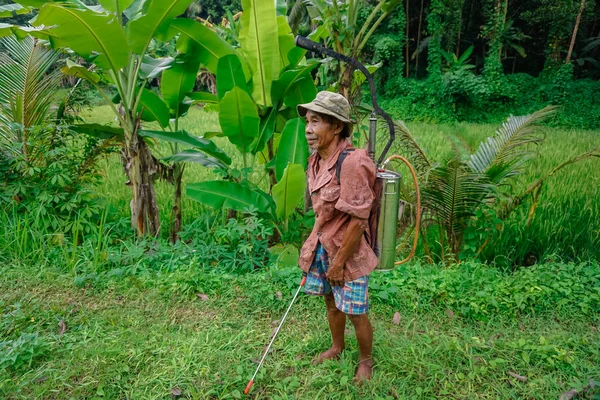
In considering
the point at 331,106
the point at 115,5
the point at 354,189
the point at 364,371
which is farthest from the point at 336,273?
the point at 115,5

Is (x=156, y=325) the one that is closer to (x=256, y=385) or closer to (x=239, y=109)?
(x=256, y=385)

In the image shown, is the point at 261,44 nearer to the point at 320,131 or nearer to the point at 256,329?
the point at 320,131

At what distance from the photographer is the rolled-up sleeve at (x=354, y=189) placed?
1.89 metres

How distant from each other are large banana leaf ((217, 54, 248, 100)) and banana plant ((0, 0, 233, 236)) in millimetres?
264

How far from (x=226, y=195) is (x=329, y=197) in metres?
1.65

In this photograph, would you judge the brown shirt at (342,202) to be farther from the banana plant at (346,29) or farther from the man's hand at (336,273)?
the banana plant at (346,29)

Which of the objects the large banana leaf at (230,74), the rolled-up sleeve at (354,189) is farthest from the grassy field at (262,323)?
the large banana leaf at (230,74)

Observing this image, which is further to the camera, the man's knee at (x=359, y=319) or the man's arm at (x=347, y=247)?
the man's knee at (x=359, y=319)

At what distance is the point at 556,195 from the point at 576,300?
179 cm

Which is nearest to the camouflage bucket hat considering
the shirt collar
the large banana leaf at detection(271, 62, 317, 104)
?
the shirt collar

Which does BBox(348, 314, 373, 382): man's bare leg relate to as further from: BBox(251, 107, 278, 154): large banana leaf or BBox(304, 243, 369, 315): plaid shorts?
BBox(251, 107, 278, 154): large banana leaf

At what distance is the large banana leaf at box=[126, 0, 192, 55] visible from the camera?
9.92 ft

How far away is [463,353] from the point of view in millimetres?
2492

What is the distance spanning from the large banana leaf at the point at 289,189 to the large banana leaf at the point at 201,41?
1.22m
